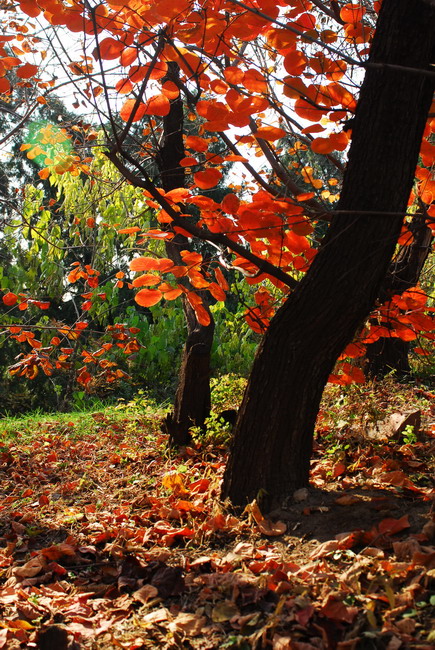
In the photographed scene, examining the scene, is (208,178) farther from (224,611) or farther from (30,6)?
(224,611)

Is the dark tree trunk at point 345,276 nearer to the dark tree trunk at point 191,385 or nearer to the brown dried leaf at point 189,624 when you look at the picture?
the brown dried leaf at point 189,624

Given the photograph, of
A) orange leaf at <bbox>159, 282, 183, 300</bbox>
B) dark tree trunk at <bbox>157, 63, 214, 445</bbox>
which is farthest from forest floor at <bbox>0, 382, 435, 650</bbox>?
orange leaf at <bbox>159, 282, 183, 300</bbox>

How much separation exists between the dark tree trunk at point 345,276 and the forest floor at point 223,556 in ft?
0.65

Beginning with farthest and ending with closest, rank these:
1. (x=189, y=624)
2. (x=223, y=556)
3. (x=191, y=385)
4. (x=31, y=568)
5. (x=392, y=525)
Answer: (x=191, y=385) < (x=31, y=568) < (x=223, y=556) < (x=392, y=525) < (x=189, y=624)

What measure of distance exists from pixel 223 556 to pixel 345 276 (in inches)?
47.2

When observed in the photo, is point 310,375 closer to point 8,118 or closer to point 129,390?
point 129,390

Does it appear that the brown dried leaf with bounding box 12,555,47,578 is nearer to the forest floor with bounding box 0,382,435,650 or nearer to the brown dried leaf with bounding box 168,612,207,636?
the forest floor with bounding box 0,382,435,650

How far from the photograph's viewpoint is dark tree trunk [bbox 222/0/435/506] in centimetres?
211

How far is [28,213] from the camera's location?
22.5 feet

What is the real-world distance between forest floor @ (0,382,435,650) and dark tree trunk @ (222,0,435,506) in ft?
0.65

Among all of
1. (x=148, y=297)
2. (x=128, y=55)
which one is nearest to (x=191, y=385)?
→ (x=148, y=297)

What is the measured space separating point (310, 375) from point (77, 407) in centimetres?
533

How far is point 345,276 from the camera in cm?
222

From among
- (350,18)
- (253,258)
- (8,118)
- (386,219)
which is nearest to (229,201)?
(253,258)
